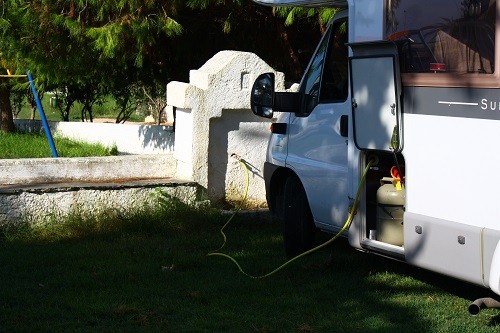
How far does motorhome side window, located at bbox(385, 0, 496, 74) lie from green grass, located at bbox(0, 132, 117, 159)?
8.95 metres

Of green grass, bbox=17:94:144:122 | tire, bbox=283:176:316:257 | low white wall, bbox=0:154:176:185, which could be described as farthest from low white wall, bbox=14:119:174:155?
green grass, bbox=17:94:144:122

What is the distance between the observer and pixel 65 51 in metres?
11.3

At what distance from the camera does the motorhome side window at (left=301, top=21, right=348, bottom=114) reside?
7762 millimetres

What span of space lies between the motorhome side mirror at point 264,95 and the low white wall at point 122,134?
5785mm

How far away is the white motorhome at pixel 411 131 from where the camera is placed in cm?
573

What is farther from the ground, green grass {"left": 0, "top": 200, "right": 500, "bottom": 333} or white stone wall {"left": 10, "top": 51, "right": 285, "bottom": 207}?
white stone wall {"left": 10, "top": 51, "right": 285, "bottom": 207}

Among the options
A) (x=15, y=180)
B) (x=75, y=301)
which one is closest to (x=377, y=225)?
(x=75, y=301)

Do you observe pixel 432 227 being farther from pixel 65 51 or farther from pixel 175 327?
pixel 65 51

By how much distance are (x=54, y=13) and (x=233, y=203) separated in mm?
2948

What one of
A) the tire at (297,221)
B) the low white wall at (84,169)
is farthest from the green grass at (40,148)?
the tire at (297,221)

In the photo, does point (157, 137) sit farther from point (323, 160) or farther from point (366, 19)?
point (366, 19)

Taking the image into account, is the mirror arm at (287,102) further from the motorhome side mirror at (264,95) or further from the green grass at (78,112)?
the green grass at (78,112)

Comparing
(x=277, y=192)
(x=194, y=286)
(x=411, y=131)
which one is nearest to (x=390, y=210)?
(x=411, y=131)

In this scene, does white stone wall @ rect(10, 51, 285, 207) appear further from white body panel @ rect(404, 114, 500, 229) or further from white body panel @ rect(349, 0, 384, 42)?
white body panel @ rect(404, 114, 500, 229)
